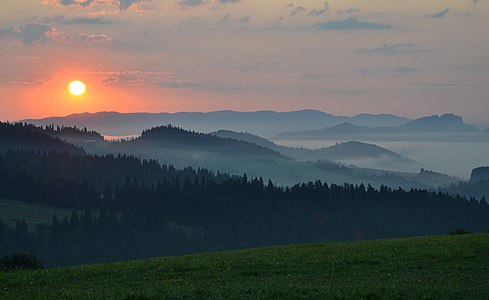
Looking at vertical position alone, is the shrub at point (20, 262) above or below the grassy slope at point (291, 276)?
below

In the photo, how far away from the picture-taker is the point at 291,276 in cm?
3903

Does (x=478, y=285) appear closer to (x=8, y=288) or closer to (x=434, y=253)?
(x=434, y=253)

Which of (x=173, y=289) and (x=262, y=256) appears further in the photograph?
(x=262, y=256)

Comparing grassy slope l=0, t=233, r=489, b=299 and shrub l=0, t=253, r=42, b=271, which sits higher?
grassy slope l=0, t=233, r=489, b=299

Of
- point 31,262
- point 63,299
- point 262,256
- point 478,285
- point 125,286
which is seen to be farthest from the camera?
point 31,262

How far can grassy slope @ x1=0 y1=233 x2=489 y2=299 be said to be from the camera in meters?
32.2

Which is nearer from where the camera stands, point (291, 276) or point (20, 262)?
point (291, 276)

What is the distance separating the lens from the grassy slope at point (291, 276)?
3222 cm

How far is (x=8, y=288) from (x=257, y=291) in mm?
13701

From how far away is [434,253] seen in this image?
45.1 meters

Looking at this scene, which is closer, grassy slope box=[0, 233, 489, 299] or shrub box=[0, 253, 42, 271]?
grassy slope box=[0, 233, 489, 299]

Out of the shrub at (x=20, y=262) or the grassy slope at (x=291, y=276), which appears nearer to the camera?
the grassy slope at (x=291, y=276)

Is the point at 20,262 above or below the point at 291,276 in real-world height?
below

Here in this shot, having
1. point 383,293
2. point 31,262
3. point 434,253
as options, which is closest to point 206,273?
point 383,293
